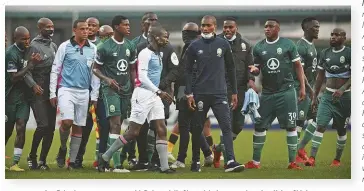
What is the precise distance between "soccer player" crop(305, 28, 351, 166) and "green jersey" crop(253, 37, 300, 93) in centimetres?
77

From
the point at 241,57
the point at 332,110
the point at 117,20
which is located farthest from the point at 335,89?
the point at 117,20

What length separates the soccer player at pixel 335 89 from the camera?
46.9 ft

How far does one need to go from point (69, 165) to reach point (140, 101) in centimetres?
151

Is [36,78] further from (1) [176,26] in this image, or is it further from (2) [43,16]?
(1) [176,26]

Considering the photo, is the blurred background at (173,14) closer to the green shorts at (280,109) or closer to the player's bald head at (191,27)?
the player's bald head at (191,27)

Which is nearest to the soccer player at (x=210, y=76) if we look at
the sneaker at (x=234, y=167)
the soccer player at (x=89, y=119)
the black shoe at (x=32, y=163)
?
Answer: the sneaker at (x=234, y=167)

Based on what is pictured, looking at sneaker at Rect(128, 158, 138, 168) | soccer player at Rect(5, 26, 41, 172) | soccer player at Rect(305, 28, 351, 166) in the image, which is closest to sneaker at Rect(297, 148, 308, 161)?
soccer player at Rect(305, 28, 351, 166)

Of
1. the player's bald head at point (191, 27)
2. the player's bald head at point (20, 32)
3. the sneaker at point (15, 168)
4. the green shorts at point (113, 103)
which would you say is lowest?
the sneaker at point (15, 168)

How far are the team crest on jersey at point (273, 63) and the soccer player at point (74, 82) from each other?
236cm

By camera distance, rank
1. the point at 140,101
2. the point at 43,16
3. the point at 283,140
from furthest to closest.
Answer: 1. the point at 283,140
2. the point at 43,16
3. the point at 140,101

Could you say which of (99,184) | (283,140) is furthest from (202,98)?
(283,140)

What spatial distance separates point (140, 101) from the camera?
43.1 feet

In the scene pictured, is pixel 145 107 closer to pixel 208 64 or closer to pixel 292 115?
pixel 208 64

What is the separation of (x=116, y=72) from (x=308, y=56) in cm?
312
